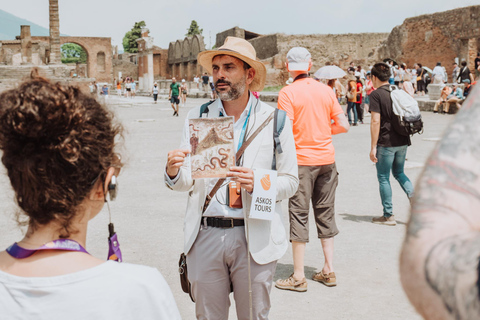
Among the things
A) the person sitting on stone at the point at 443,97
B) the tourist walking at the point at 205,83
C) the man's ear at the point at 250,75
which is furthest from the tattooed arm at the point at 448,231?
the tourist walking at the point at 205,83

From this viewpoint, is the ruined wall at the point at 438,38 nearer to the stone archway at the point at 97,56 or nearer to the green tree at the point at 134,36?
the stone archway at the point at 97,56

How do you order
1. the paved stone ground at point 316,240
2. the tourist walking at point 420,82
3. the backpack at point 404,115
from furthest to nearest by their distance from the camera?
the tourist walking at point 420,82 < the backpack at point 404,115 < the paved stone ground at point 316,240

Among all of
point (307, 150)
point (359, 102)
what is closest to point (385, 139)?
point (307, 150)

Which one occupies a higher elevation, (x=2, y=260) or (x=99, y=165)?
(x=99, y=165)

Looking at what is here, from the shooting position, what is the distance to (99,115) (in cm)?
168

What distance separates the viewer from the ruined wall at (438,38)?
35.3 meters

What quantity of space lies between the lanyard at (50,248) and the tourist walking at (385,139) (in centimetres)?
561

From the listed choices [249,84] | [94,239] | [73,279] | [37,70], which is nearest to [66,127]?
[37,70]

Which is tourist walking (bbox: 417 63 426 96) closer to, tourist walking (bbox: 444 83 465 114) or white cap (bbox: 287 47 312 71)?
tourist walking (bbox: 444 83 465 114)

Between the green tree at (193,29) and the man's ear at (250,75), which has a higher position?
the green tree at (193,29)

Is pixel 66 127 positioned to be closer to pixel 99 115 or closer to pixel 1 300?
pixel 99 115

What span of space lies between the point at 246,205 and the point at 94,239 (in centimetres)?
378

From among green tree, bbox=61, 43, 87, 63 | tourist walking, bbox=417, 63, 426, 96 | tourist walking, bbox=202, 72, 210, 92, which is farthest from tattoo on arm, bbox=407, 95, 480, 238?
green tree, bbox=61, 43, 87, 63

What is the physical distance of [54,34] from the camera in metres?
65.5
